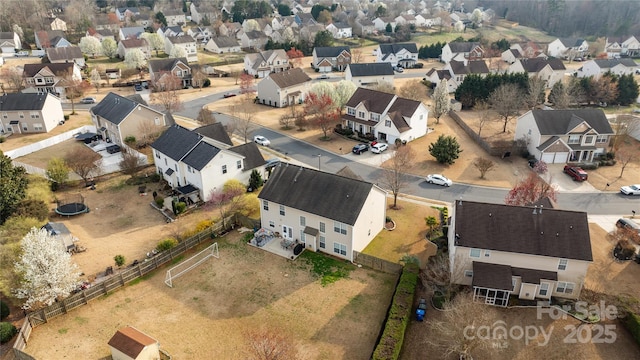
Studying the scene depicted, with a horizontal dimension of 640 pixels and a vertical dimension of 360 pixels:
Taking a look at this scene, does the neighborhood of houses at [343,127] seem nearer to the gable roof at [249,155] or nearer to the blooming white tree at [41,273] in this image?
the gable roof at [249,155]

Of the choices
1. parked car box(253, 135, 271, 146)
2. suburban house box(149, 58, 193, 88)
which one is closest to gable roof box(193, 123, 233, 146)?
parked car box(253, 135, 271, 146)

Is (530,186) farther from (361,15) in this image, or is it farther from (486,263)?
(361,15)

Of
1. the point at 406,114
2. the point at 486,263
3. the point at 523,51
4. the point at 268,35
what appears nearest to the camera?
the point at 486,263

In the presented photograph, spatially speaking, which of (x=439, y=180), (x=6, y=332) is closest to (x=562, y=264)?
(x=439, y=180)

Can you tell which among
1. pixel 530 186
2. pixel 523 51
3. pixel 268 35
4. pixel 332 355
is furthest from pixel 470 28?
pixel 332 355

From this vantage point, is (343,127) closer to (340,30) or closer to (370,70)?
(370,70)

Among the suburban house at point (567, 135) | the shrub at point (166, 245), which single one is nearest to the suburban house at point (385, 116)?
the suburban house at point (567, 135)
